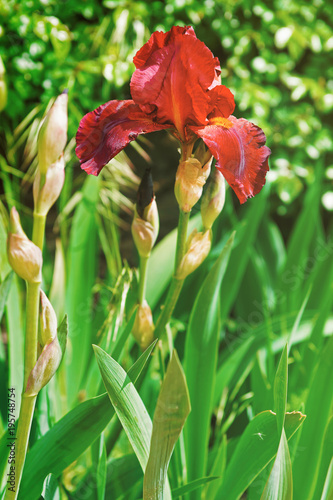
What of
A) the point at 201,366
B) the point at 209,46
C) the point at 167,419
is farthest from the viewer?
the point at 209,46

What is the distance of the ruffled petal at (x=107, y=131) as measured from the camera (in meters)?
0.58

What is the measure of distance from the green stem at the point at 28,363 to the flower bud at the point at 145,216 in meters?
0.20

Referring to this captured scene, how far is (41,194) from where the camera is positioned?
52 cm

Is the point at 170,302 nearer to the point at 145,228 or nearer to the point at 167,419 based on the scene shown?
the point at 145,228

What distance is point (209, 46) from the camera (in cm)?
182

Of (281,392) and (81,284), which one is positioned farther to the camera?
(81,284)

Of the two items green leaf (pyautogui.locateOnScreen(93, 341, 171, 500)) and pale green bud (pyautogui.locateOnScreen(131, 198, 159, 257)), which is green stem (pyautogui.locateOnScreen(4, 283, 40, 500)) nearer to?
green leaf (pyautogui.locateOnScreen(93, 341, 171, 500))

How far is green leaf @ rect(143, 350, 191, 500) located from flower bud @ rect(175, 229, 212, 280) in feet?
0.67

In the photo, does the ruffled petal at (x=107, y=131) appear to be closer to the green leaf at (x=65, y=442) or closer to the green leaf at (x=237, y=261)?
the green leaf at (x=65, y=442)

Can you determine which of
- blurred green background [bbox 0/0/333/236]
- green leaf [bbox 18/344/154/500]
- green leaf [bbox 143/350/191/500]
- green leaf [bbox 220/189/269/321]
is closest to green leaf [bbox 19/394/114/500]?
green leaf [bbox 18/344/154/500]

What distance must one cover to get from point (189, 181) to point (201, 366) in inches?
14.0

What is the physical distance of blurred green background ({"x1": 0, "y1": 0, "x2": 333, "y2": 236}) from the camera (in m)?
1.37

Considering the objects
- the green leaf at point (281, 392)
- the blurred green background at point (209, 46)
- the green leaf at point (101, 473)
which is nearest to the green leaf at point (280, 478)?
the green leaf at point (281, 392)

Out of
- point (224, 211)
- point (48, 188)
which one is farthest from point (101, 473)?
point (224, 211)
